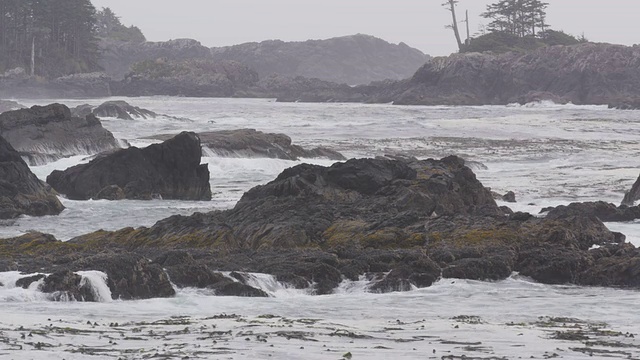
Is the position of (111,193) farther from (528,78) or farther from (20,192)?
(528,78)

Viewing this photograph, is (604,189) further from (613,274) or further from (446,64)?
(446,64)

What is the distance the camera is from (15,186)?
79.8 ft

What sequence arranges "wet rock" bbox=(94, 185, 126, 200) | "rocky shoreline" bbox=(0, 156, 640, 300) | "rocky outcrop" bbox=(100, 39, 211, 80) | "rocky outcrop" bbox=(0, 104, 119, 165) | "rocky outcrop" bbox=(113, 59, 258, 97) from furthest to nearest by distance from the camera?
"rocky outcrop" bbox=(100, 39, 211, 80), "rocky outcrop" bbox=(113, 59, 258, 97), "rocky outcrop" bbox=(0, 104, 119, 165), "wet rock" bbox=(94, 185, 126, 200), "rocky shoreline" bbox=(0, 156, 640, 300)

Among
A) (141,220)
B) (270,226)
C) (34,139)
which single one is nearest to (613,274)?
(270,226)

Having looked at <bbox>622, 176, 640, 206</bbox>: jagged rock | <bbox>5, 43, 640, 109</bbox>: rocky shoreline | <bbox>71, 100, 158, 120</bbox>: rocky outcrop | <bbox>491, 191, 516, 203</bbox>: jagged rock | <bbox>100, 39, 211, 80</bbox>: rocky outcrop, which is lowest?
<bbox>491, 191, 516, 203</bbox>: jagged rock

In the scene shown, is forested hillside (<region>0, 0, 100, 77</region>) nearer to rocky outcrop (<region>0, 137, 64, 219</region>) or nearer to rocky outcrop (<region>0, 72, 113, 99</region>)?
rocky outcrop (<region>0, 72, 113, 99</region>)

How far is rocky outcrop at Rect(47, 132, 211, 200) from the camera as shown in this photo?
1064 inches

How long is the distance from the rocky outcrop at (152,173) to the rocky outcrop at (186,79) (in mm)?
85983

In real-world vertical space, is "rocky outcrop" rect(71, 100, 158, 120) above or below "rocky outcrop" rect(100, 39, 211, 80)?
below

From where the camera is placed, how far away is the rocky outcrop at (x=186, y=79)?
11444 centimetres

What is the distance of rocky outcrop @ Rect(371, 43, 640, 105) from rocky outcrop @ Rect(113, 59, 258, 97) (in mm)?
22333

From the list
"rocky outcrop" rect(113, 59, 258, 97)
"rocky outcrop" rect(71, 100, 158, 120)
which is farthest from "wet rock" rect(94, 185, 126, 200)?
"rocky outcrop" rect(113, 59, 258, 97)

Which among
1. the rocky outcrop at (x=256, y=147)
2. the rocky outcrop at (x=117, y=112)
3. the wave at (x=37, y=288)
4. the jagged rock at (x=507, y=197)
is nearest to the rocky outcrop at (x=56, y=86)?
the rocky outcrop at (x=117, y=112)

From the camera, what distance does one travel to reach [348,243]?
1769 cm
